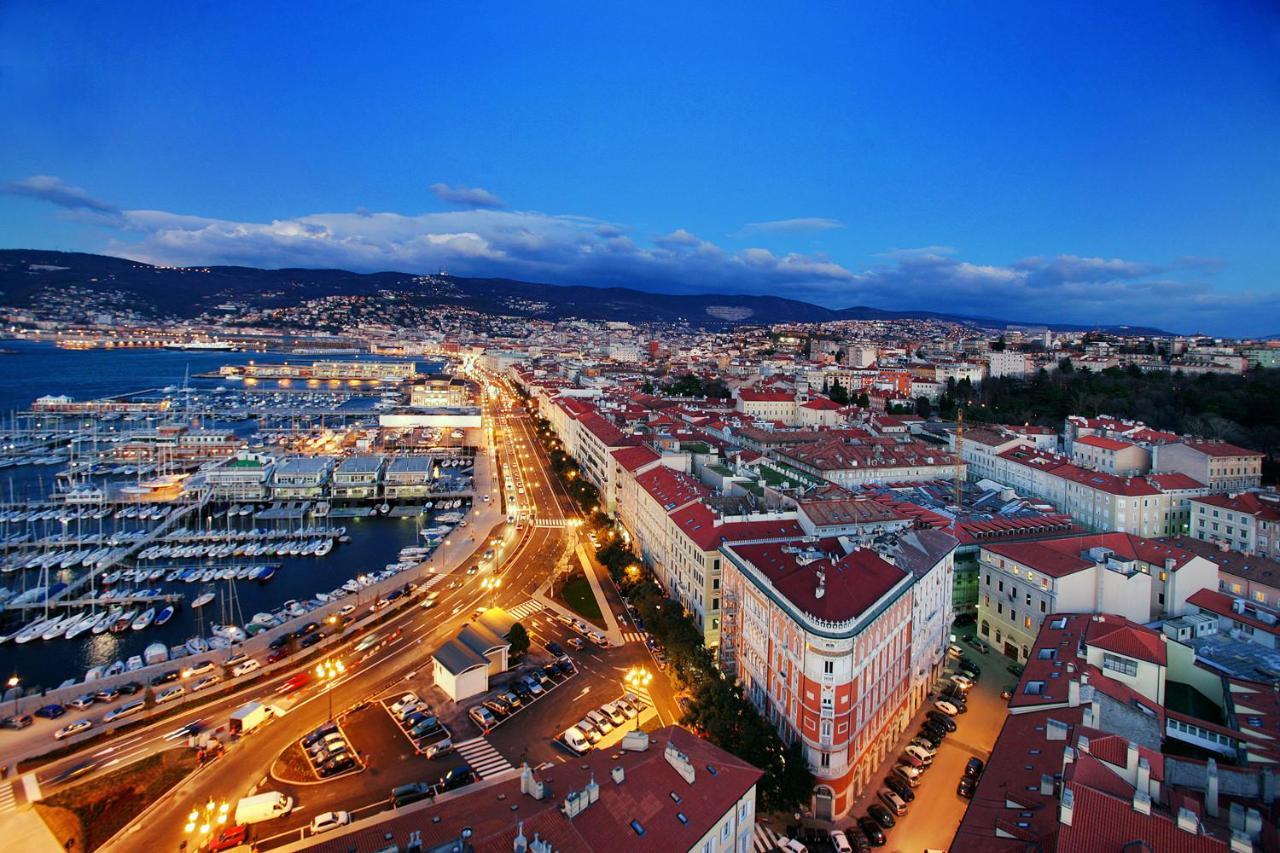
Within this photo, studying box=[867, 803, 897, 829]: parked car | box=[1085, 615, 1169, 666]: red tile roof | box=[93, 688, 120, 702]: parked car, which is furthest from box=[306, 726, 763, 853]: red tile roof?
box=[93, 688, 120, 702]: parked car

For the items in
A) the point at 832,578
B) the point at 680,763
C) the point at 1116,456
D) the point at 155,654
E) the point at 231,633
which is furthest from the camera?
the point at 1116,456

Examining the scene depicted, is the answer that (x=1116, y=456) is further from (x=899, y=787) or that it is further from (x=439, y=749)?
(x=439, y=749)

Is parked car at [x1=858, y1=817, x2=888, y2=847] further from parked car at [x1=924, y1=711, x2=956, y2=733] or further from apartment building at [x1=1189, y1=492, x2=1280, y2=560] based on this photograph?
apartment building at [x1=1189, y1=492, x2=1280, y2=560]

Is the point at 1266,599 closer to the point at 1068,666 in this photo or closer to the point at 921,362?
the point at 1068,666

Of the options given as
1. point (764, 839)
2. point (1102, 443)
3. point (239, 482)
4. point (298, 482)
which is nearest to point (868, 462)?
point (1102, 443)

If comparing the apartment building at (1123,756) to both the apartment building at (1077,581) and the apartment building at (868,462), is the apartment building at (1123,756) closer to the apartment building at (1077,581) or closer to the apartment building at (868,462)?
the apartment building at (1077,581)

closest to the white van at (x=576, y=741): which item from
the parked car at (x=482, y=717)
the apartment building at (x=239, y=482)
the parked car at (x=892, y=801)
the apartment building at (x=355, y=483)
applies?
the parked car at (x=482, y=717)
